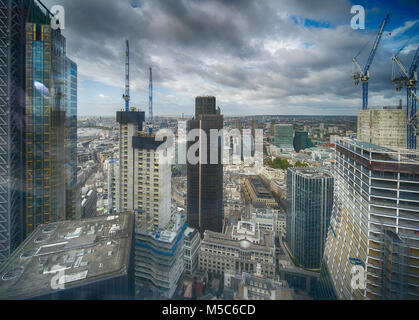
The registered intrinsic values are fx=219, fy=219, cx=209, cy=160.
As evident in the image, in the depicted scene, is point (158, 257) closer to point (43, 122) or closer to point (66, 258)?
point (66, 258)

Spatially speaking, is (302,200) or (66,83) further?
(302,200)

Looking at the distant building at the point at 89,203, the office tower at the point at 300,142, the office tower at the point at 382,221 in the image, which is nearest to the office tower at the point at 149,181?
the distant building at the point at 89,203

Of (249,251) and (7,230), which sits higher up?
(7,230)

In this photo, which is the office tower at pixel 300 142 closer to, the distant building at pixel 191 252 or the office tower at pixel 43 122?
the distant building at pixel 191 252

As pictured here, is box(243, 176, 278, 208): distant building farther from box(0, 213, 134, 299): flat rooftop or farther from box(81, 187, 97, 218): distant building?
box(0, 213, 134, 299): flat rooftop

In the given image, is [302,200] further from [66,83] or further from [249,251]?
[66,83]
